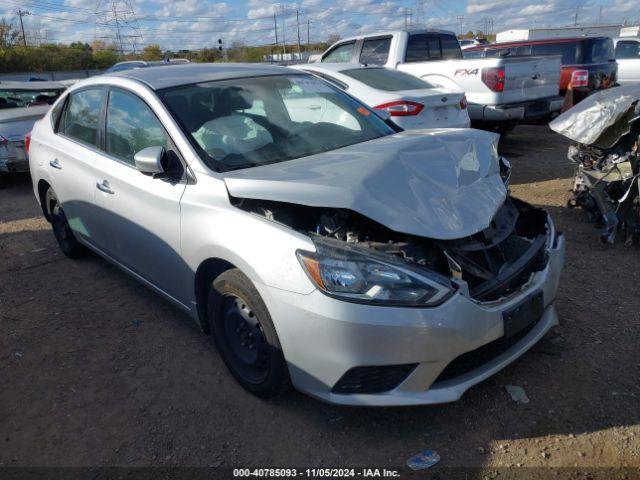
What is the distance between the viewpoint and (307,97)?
3902 millimetres

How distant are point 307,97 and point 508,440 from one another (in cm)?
267

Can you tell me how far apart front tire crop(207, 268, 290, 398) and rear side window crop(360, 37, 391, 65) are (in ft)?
24.1

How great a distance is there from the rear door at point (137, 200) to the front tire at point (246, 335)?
351mm

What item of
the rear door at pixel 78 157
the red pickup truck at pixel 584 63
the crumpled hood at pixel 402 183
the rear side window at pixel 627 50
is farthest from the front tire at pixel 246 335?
the rear side window at pixel 627 50

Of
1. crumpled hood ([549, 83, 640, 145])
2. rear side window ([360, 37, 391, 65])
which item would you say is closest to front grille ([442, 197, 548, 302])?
crumpled hood ([549, 83, 640, 145])

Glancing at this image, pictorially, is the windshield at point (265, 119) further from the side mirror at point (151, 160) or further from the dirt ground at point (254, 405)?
Answer: the dirt ground at point (254, 405)

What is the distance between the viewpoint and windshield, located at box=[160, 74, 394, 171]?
3175 millimetres

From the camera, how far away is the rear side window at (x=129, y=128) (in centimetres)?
333

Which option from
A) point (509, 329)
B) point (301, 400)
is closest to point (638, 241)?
point (509, 329)

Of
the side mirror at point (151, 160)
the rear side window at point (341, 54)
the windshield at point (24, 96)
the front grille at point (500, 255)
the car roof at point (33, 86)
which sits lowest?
the front grille at point (500, 255)

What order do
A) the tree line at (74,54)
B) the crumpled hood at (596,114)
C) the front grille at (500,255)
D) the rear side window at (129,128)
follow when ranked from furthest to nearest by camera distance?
the tree line at (74,54) → the crumpled hood at (596,114) → the rear side window at (129,128) → the front grille at (500,255)

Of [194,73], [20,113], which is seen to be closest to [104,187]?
[194,73]

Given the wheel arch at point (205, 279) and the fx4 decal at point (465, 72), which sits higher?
the fx4 decal at point (465, 72)

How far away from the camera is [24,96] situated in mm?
9648
